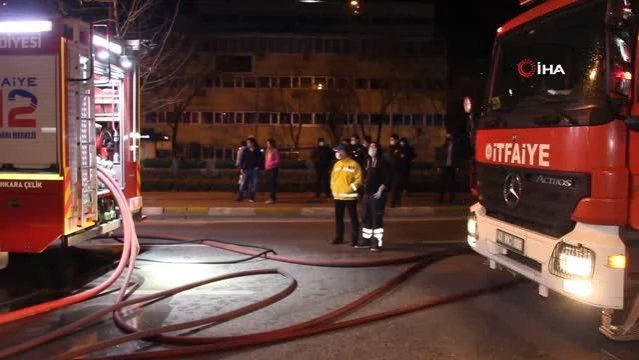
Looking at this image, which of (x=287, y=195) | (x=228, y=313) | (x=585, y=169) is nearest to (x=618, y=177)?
Answer: (x=585, y=169)

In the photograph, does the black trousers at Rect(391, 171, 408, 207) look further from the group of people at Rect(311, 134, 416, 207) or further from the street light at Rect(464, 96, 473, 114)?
the street light at Rect(464, 96, 473, 114)

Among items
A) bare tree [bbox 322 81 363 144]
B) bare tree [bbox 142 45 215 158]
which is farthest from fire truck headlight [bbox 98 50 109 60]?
bare tree [bbox 322 81 363 144]

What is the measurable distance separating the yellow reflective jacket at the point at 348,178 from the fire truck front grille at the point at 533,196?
332cm

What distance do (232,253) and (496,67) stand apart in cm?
459

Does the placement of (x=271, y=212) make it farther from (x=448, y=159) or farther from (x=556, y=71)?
(x=556, y=71)

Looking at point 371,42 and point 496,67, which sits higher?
point 371,42

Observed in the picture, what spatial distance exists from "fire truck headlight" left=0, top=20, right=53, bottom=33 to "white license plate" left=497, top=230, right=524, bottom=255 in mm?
4737

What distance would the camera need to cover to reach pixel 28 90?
6.64m

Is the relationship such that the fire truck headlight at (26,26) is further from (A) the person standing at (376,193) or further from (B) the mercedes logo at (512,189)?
(A) the person standing at (376,193)

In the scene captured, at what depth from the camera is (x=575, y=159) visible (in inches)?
188

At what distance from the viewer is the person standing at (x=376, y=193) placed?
9492 mm

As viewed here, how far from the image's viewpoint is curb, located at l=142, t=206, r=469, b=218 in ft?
46.9

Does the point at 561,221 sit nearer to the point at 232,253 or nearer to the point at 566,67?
the point at 566,67

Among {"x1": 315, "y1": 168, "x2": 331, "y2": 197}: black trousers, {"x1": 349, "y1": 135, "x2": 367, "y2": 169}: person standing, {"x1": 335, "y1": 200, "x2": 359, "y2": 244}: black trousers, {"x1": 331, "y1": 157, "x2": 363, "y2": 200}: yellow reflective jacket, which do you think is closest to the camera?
{"x1": 331, "y1": 157, "x2": 363, "y2": 200}: yellow reflective jacket
